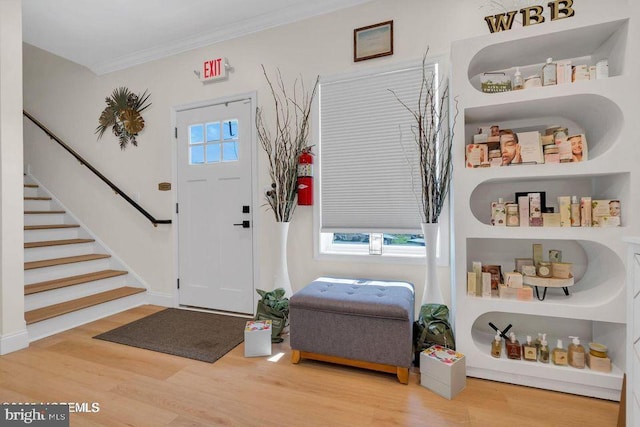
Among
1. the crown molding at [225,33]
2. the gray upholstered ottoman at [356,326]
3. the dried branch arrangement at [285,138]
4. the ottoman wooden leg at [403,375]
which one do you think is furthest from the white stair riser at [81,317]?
the ottoman wooden leg at [403,375]

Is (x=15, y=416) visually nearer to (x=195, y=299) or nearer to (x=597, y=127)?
(x=195, y=299)

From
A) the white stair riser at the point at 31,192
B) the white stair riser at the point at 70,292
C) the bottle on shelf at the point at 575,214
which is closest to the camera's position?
the bottle on shelf at the point at 575,214

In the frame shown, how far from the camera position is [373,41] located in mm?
2664

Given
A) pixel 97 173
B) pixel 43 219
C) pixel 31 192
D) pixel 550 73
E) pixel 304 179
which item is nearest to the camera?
pixel 550 73

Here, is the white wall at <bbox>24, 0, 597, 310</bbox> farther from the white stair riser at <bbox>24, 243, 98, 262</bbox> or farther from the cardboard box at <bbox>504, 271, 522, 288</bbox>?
the cardboard box at <bbox>504, 271, 522, 288</bbox>

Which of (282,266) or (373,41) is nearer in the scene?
(373,41)

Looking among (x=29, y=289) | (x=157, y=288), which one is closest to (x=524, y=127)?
(x=157, y=288)

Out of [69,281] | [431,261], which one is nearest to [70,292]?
[69,281]

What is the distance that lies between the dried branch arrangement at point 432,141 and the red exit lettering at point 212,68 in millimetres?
1776

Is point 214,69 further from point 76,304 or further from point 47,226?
point 47,226

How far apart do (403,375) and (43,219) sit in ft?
14.9

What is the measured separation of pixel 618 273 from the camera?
179 cm

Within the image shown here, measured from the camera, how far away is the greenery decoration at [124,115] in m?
3.65

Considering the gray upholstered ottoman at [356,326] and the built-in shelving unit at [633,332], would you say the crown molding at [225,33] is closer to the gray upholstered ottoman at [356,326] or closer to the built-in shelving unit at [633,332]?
the gray upholstered ottoman at [356,326]
